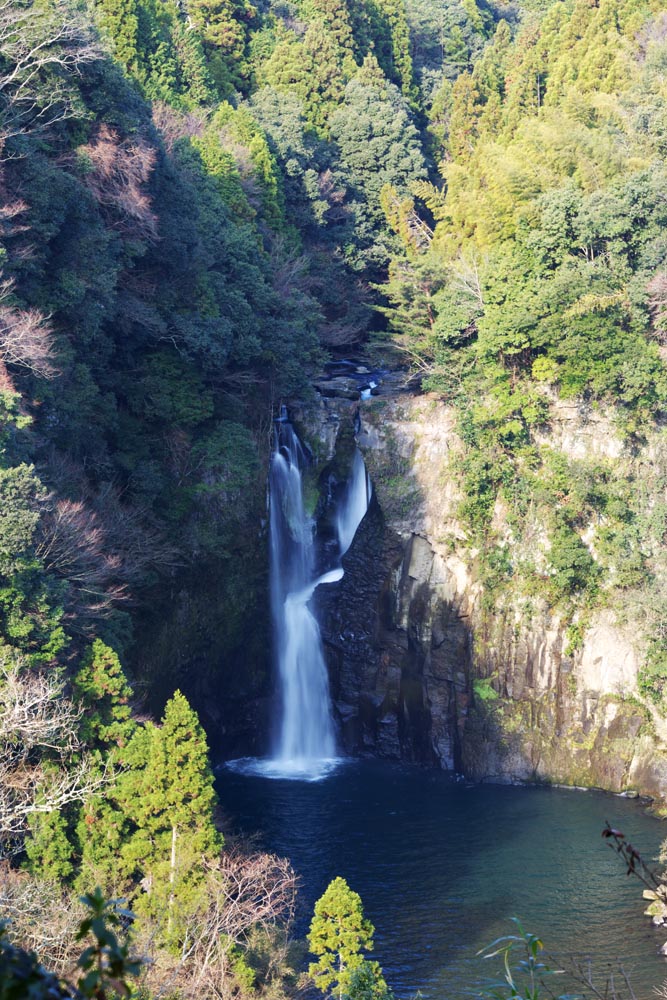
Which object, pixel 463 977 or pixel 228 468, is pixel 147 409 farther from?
pixel 463 977

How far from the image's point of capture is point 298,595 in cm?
3644

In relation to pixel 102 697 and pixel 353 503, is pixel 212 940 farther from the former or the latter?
pixel 353 503

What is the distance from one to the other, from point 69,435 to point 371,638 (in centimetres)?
1383

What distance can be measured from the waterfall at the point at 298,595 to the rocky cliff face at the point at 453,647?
0.64m

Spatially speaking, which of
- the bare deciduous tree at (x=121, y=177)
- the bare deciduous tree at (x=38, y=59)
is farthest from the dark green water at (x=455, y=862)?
the bare deciduous tree at (x=38, y=59)

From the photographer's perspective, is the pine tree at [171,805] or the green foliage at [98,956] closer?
the green foliage at [98,956]

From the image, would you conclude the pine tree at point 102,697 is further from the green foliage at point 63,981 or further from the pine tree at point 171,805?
the green foliage at point 63,981

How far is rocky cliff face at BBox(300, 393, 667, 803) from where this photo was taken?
1304 inches

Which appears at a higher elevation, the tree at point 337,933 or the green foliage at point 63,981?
the green foliage at point 63,981

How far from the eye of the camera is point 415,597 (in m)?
35.4

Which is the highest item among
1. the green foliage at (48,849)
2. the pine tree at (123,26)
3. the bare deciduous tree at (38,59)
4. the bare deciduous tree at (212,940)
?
the pine tree at (123,26)

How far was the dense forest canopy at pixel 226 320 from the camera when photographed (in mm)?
20234

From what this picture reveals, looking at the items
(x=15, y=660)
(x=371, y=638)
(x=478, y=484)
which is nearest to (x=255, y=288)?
(x=478, y=484)

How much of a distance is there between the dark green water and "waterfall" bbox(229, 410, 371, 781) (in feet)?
7.25
